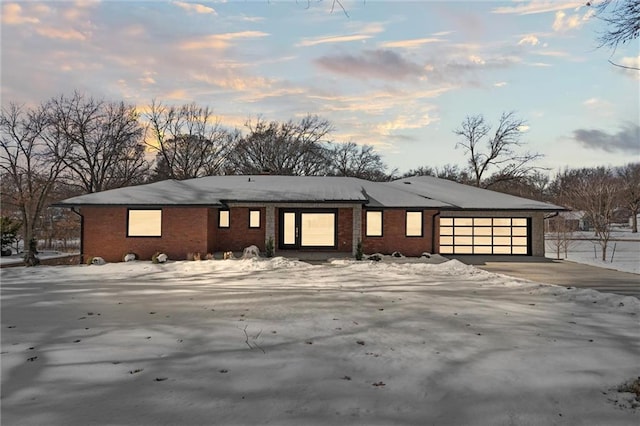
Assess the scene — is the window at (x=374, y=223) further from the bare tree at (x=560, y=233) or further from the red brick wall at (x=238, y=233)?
the bare tree at (x=560, y=233)

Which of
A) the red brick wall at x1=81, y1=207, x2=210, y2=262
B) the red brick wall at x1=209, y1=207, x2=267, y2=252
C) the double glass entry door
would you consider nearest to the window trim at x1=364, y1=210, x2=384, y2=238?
the double glass entry door

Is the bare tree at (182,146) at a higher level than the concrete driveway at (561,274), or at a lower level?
higher

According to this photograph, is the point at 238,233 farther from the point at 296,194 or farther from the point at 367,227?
the point at 367,227

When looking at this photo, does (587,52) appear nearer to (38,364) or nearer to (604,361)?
(604,361)

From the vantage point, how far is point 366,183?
23.5 meters

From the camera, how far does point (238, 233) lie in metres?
18.8

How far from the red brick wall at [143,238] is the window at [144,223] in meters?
0.18

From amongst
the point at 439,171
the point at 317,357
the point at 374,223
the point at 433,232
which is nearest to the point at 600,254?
the point at 433,232

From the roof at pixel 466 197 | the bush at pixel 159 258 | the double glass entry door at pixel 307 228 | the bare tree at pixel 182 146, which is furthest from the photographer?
the bare tree at pixel 182 146

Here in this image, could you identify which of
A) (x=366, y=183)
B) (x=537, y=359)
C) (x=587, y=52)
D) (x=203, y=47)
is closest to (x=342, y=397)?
(x=537, y=359)

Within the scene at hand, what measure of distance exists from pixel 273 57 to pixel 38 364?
11.1 metres

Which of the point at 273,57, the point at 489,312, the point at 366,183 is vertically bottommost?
the point at 489,312

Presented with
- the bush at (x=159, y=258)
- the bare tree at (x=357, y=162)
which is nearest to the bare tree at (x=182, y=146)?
the bare tree at (x=357, y=162)

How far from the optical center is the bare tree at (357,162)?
46.8m
